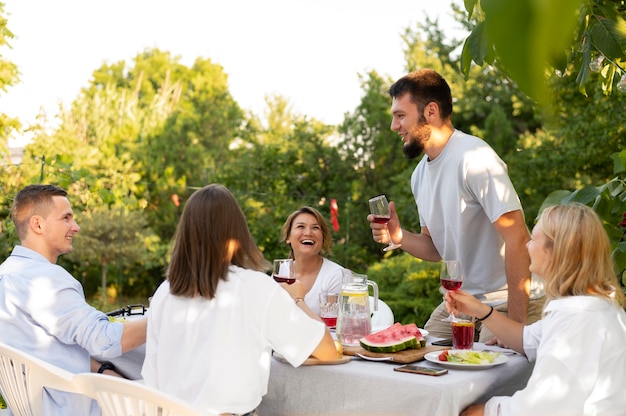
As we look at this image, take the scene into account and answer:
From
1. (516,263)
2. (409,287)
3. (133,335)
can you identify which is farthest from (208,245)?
(409,287)

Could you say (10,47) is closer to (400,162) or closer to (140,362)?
(140,362)

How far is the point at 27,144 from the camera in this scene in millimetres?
11727

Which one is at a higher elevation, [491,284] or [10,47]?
[10,47]

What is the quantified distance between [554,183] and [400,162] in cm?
251

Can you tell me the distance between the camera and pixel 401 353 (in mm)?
2652

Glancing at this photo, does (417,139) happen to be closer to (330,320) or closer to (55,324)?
(330,320)

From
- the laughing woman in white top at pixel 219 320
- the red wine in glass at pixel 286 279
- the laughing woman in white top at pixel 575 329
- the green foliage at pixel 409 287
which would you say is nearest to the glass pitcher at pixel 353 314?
Answer: the red wine in glass at pixel 286 279

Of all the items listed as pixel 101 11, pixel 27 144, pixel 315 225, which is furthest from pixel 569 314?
pixel 101 11

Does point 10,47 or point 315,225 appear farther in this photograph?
point 10,47

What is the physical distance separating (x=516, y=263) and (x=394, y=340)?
0.65 meters

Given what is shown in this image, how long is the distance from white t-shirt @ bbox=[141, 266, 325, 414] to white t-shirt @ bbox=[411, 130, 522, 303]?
1171 mm

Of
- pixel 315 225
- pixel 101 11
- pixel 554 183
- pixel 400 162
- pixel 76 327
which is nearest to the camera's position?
pixel 76 327

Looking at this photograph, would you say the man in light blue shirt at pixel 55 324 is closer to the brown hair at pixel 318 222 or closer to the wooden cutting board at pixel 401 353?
the wooden cutting board at pixel 401 353

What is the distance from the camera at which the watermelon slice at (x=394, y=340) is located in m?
2.67
